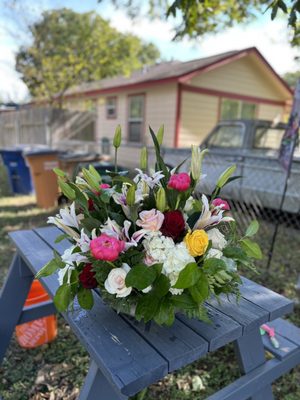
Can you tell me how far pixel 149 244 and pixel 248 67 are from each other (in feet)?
38.5

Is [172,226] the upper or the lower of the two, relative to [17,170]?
upper

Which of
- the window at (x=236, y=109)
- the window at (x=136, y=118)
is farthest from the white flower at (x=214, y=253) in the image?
the window at (x=236, y=109)

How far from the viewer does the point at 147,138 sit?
10711mm

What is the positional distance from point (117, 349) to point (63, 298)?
240 mm

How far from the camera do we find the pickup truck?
4.51 meters

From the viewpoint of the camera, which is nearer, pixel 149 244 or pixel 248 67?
pixel 149 244

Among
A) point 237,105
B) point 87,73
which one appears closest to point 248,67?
point 237,105

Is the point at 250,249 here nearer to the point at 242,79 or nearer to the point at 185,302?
the point at 185,302

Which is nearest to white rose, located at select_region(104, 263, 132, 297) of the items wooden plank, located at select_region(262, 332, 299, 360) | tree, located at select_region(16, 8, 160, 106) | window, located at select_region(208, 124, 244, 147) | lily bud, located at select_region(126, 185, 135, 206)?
lily bud, located at select_region(126, 185, 135, 206)

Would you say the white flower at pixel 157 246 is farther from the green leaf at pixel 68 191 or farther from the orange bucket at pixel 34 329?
the orange bucket at pixel 34 329

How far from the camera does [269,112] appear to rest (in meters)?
12.4

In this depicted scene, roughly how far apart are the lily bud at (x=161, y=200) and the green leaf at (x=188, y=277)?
212 mm

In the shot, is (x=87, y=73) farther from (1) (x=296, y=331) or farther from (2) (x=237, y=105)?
(1) (x=296, y=331)

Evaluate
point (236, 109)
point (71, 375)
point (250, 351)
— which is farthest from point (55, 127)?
point (250, 351)
